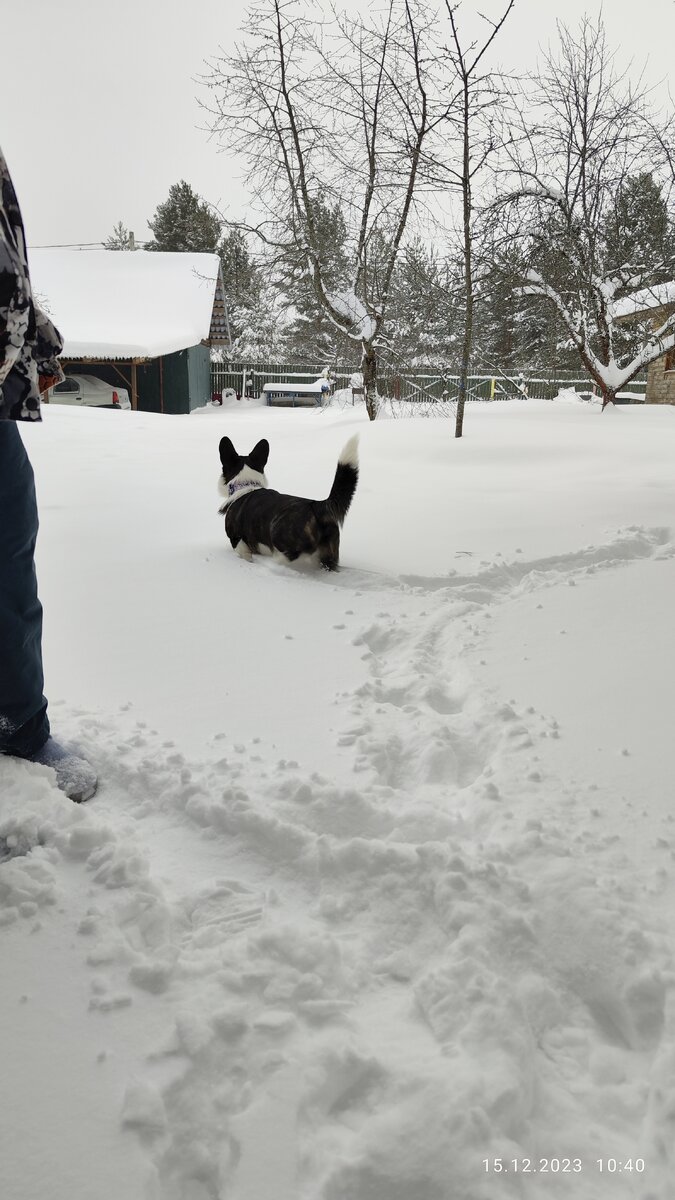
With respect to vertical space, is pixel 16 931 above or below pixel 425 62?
below

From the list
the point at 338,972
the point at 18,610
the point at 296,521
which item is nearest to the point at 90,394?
the point at 296,521

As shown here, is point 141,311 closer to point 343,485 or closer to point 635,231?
point 635,231

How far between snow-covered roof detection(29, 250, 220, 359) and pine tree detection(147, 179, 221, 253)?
14546 millimetres

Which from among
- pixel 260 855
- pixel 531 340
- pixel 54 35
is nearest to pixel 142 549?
pixel 260 855

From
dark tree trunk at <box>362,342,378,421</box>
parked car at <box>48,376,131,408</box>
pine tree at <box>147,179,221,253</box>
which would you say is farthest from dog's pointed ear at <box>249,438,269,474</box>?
pine tree at <box>147,179,221,253</box>

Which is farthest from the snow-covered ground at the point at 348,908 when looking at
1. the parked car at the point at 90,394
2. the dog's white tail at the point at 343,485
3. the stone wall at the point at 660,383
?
the parked car at the point at 90,394

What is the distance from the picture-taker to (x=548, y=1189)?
91 cm

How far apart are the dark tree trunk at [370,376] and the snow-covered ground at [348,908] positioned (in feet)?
32.9

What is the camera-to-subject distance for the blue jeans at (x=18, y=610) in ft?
5.43

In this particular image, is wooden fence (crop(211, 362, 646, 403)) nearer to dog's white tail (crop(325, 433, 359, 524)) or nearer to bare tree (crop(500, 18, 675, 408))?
bare tree (crop(500, 18, 675, 408))

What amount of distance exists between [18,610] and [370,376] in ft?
38.9

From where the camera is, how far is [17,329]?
59.1 inches

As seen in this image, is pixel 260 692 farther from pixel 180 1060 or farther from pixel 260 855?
pixel 180 1060

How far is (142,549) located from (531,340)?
2454cm
